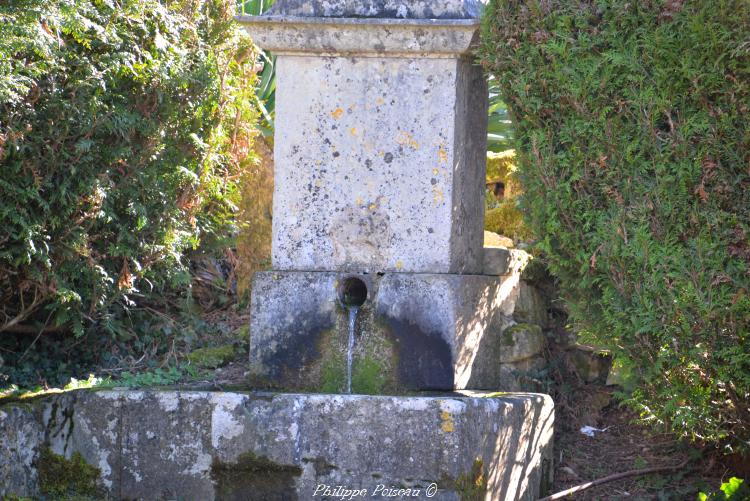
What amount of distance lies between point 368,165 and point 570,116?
989 millimetres

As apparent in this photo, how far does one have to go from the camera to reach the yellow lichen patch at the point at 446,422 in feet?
12.0

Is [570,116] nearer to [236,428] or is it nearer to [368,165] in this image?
[368,165]

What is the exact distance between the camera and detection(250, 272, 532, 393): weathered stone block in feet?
13.8

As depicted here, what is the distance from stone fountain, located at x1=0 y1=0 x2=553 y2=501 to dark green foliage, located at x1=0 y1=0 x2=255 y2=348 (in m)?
0.91

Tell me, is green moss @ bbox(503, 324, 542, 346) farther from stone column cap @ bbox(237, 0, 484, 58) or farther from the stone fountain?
stone column cap @ bbox(237, 0, 484, 58)

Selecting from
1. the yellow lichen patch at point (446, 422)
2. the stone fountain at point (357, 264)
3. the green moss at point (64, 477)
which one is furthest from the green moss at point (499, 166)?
the green moss at point (64, 477)

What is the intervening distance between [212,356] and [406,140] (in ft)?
5.96

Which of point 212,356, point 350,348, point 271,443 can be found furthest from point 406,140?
point 212,356

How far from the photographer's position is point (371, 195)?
171 inches

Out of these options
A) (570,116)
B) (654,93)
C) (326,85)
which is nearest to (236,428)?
(326,85)

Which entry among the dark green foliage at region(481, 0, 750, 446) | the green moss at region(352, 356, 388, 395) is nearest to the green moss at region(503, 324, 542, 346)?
the dark green foliage at region(481, 0, 750, 446)

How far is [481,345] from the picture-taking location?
14.9ft

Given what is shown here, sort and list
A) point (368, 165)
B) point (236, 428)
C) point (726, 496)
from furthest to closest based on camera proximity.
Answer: point (368, 165), point (236, 428), point (726, 496)

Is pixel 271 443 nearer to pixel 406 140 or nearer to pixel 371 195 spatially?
pixel 371 195
